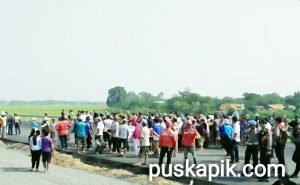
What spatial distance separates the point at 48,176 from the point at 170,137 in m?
4.88

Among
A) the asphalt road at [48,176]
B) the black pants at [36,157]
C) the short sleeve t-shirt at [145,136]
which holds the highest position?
the short sleeve t-shirt at [145,136]

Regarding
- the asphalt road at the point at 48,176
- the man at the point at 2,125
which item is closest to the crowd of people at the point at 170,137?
the asphalt road at the point at 48,176

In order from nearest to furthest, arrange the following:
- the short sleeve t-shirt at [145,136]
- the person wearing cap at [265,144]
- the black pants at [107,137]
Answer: the person wearing cap at [265,144], the short sleeve t-shirt at [145,136], the black pants at [107,137]

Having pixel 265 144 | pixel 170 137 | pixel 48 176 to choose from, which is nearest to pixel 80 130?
pixel 48 176

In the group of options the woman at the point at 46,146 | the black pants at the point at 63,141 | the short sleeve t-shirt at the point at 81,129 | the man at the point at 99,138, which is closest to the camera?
the woman at the point at 46,146

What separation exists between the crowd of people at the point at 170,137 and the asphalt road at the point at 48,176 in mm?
715

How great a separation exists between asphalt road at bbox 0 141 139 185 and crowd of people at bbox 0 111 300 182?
0.72 meters

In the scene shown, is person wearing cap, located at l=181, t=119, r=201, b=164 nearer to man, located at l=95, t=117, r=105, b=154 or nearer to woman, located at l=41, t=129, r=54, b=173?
woman, located at l=41, t=129, r=54, b=173

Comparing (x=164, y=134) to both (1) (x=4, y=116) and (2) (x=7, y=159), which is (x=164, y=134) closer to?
(2) (x=7, y=159)

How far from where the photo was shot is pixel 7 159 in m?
24.6

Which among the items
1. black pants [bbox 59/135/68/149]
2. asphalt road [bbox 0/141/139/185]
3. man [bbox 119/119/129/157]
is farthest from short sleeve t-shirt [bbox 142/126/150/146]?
black pants [bbox 59/135/68/149]

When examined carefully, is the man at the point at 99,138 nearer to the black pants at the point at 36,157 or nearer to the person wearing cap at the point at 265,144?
the black pants at the point at 36,157

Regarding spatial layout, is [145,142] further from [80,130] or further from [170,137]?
[80,130]

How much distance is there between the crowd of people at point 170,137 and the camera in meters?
16.1
